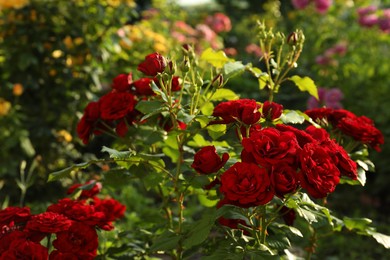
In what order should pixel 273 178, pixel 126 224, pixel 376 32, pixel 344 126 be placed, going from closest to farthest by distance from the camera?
pixel 273 178, pixel 344 126, pixel 126 224, pixel 376 32

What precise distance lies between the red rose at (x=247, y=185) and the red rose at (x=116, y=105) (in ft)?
1.76

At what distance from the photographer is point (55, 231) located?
177 cm

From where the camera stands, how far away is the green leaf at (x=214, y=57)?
2045mm

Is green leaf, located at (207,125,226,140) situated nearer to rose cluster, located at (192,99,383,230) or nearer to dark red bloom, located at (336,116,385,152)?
rose cluster, located at (192,99,383,230)

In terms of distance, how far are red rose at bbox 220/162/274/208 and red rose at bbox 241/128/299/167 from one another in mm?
32

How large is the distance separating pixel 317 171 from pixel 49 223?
780 millimetres

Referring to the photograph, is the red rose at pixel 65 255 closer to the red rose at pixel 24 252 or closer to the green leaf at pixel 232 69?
the red rose at pixel 24 252

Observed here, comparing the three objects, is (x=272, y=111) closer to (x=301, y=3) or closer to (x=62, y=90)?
(x=62, y=90)

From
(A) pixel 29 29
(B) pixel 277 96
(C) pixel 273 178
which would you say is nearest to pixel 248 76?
(B) pixel 277 96

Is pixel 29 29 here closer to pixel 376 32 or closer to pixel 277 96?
pixel 277 96

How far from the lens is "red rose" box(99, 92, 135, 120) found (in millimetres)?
1991

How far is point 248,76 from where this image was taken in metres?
7.01

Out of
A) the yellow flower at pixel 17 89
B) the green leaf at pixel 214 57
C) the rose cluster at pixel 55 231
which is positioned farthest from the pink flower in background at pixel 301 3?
the rose cluster at pixel 55 231

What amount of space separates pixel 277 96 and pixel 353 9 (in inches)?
53.2
